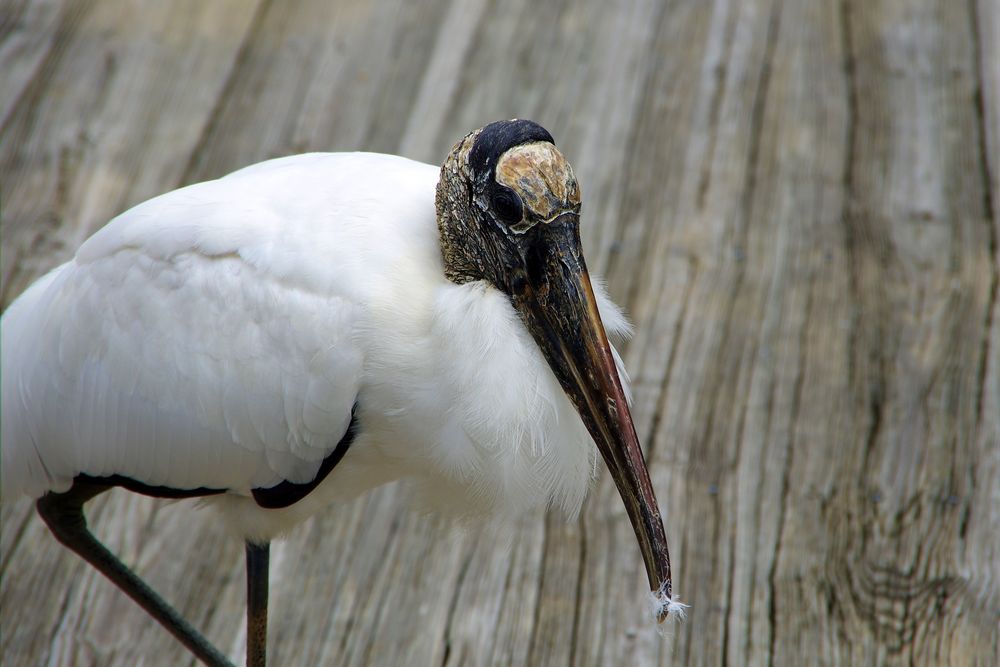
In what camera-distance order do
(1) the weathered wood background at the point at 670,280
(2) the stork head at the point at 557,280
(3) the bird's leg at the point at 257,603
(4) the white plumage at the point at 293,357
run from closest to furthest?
(2) the stork head at the point at 557,280 → (4) the white plumage at the point at 293,357 → (3) the bird's leg at the point at 257,603 → (1) the weathered wood background at the point at 670,280

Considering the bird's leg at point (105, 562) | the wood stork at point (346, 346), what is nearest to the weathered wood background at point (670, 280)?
the bird's leg at point (105, 562)

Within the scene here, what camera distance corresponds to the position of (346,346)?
1.85 m

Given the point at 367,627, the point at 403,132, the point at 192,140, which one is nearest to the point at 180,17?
the point at 192,140

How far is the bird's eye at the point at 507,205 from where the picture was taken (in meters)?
1.77

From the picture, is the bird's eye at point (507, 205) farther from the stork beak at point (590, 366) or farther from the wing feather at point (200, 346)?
the wing feather at point (200, 346)

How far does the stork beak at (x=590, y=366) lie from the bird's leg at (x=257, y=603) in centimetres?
82

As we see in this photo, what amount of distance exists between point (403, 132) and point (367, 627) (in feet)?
5.80

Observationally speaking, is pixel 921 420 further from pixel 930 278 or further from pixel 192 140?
pixel 192 140

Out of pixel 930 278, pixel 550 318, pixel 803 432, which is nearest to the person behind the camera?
pixel 550 318

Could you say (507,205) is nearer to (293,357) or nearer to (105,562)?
(293,357)

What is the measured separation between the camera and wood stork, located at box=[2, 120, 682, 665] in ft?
5.86

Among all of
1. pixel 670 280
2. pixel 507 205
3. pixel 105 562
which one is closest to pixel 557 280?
pixel 507 205

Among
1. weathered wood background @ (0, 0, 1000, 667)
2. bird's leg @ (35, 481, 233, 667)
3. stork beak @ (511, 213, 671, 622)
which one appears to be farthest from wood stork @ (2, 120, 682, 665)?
weathered wood background @ (0, 0, 1000, 667)

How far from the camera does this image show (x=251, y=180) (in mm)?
2078
